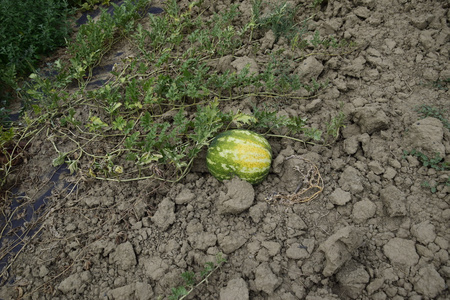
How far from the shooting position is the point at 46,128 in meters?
3.80

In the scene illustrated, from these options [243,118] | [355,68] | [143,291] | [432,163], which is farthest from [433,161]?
[143,291]

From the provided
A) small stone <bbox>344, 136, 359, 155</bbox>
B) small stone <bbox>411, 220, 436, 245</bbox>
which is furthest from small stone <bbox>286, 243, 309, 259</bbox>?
small stone <bbox>344, 136, 359, 155</bbox>

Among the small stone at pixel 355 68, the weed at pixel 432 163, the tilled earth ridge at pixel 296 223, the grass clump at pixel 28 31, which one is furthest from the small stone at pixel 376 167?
the grass clump at pixel 28 31

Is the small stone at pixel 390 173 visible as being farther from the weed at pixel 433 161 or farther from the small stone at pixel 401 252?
the small stone at pixel 401 252

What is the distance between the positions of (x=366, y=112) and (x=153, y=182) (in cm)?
219

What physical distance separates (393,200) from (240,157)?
51.6 inches

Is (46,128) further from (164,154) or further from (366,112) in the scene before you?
(366,112)

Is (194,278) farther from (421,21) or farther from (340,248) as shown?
(421,21)

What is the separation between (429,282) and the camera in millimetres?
2240

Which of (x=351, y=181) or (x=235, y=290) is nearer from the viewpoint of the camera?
(x=235, y=290)

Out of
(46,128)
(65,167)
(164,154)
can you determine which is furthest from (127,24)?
(164,154)

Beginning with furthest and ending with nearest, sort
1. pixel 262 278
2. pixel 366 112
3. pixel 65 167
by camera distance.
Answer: pixel 65 167, pixel 366 112, pixel 262 278

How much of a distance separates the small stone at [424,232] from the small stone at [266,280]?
111cm

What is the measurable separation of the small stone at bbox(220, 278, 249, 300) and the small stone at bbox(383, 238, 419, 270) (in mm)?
1103
